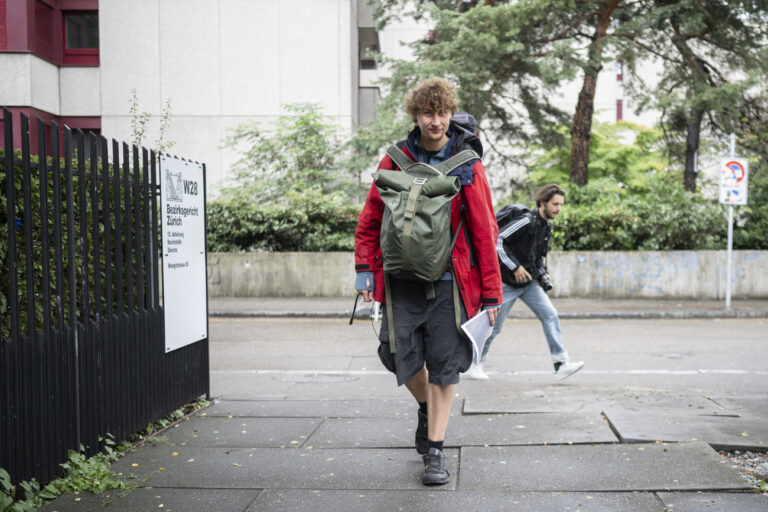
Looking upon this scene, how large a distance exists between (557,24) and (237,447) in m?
15.7

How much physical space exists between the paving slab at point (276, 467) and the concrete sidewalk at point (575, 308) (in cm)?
919

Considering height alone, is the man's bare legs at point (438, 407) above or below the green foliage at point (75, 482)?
above

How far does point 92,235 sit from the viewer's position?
15.3 ft

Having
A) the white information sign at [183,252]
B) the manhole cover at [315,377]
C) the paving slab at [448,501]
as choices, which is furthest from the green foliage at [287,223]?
the paving slab at [448,501]

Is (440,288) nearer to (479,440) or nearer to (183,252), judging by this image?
(479,440)

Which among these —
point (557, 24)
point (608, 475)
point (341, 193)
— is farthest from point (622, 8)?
point (608, 475)

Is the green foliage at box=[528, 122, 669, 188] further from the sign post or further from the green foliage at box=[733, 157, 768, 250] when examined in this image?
the sign post

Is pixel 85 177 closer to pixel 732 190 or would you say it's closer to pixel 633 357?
pixel 633 357

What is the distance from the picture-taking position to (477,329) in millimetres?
4246

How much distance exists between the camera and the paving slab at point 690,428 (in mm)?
4941

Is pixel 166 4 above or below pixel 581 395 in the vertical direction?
above

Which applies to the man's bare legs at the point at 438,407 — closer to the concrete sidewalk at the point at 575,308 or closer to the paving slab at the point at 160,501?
the paving slab at the point at 160,501

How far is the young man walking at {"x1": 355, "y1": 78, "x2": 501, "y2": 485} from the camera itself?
418 centimetres

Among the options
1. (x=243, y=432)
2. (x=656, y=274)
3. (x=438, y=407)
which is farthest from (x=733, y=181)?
(x=438, y=407)
